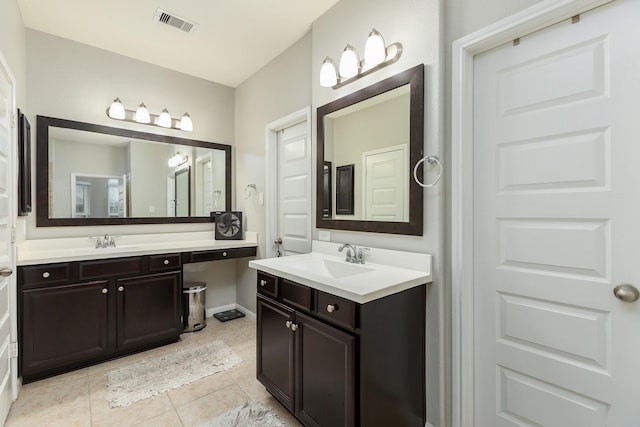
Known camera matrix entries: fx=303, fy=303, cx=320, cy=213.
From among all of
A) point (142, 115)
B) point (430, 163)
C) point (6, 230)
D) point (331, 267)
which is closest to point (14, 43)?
point (142, 115)

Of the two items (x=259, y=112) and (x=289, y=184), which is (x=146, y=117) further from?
(x=289, y=184)

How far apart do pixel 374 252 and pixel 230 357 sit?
62.4 inches

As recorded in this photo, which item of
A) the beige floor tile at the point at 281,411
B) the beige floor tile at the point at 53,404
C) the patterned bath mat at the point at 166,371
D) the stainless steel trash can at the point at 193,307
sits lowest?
the beige floor tile at the point at 281,411

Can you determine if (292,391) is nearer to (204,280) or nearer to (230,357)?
(230,357)

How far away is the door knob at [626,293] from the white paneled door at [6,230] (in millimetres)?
2886

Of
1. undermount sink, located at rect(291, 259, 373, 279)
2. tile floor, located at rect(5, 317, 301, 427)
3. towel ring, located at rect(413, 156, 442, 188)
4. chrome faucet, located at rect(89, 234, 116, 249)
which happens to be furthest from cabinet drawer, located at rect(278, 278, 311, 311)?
chrome faucet, located at rect(89, 234, 116, 249)

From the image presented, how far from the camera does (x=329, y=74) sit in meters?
2.10

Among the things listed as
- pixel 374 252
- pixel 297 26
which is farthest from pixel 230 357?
pixel 297 26

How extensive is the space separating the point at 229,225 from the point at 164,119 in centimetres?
129

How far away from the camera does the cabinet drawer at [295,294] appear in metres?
1.64

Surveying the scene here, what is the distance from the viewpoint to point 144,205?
10.2 feet

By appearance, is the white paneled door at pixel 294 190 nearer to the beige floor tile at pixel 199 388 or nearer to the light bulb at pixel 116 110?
the beige floor tile at pixel 199 388

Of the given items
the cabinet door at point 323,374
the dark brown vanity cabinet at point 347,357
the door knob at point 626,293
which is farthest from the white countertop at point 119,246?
the door knob at point 626,293

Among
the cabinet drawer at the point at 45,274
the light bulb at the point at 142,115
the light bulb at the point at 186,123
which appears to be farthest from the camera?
the light bulb at the point at 186,123
